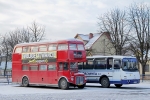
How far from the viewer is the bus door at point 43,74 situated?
27.7 meters

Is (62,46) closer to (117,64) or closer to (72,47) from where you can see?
(72,47)

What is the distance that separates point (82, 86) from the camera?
89.0 ft

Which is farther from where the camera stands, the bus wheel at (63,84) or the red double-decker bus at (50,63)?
the red double-decker bus at (50,63)

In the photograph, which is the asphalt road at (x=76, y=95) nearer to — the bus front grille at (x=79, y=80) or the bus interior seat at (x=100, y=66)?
the bus front grille at (x=79, y=80)

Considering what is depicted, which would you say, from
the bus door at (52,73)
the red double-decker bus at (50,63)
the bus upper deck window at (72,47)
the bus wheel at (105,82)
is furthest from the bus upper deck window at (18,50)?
the bus wheel at (105,82)

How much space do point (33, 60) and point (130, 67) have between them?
28.0ft

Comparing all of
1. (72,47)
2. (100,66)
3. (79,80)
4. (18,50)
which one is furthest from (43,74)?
(100,66)

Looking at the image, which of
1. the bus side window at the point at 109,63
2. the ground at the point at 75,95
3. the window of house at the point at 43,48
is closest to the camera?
the ground at the point at 75,95

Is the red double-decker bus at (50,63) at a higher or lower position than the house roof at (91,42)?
lower

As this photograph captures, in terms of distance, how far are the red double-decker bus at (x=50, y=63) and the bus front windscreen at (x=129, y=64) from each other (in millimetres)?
3534

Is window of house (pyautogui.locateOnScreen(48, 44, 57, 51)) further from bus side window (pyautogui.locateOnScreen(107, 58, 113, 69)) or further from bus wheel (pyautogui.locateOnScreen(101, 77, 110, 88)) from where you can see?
bus wheel (pyautogui.locateOnScreen(101, 77, 110, 88))

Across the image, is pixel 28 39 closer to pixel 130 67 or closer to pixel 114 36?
pixel 114 36

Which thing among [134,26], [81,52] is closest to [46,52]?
[81,52]

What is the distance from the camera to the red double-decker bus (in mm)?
25969
